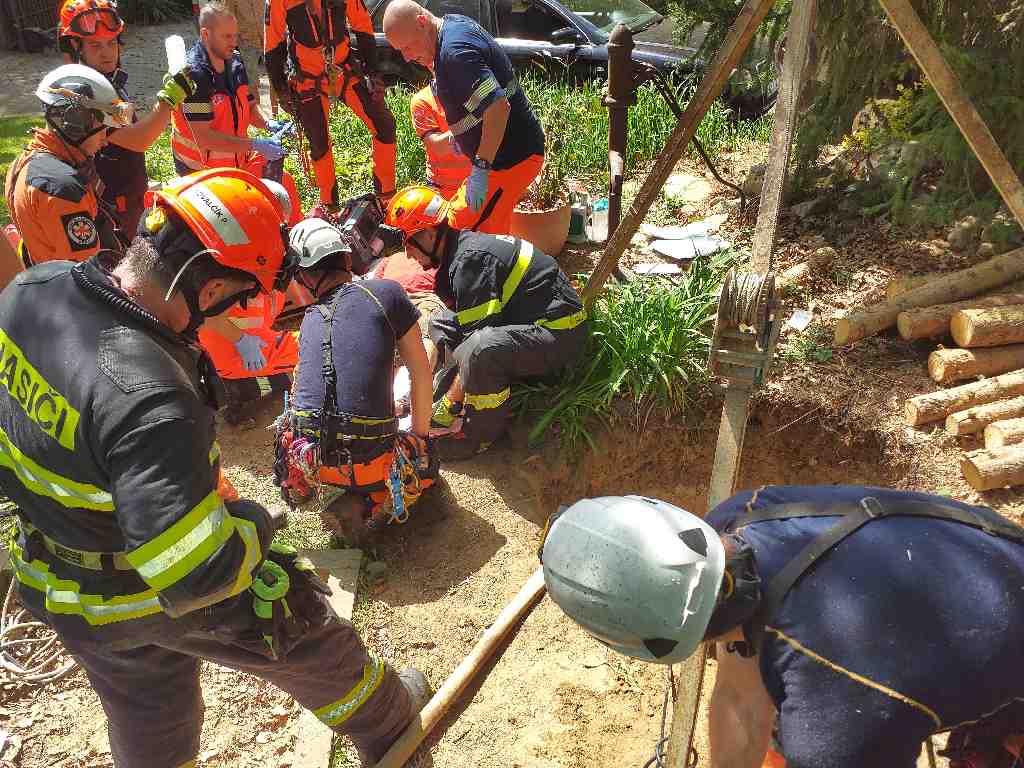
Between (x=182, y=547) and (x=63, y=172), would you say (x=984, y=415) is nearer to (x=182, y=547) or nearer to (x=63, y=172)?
(x=182, y=547)

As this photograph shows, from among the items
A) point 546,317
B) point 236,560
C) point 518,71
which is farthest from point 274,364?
point 518,71

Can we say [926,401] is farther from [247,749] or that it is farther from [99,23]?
[99,23]

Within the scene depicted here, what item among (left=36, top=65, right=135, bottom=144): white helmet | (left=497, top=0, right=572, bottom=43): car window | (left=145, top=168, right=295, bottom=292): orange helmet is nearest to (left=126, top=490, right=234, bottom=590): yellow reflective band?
(left=145, top=168, right=295, bottom=292): orange helmet

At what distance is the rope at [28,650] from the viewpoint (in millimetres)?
3047

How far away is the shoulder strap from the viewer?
1.74 m

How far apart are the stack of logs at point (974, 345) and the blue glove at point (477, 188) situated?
85.4 inches

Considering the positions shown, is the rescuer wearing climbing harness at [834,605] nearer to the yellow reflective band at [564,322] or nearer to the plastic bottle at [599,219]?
the yellow reflective band at [564,322]

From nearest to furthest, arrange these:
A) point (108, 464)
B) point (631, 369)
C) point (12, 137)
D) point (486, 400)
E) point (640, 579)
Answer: point (640, 579), point (108, 464), point (486, 400), point (631, 369), point (12, 137)

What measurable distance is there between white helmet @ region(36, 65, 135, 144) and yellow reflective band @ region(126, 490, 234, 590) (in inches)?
106

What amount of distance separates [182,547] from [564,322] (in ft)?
8.61

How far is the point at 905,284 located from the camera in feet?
14.9

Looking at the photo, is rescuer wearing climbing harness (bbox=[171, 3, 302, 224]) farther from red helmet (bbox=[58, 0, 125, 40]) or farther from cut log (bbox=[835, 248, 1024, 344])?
cut log (bbox=[835, 248, 1024, 344])

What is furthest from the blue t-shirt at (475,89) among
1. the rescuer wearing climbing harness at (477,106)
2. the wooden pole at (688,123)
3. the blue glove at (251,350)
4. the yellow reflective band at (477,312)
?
the blue glove at (251,350)

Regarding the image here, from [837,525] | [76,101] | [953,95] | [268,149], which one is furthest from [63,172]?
[953,95]
